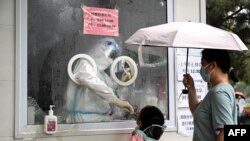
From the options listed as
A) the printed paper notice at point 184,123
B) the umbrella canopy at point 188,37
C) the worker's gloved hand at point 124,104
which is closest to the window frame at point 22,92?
the worker's gloved hand at point 124,104

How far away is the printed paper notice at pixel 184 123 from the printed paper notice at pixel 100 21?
1100 millimetres

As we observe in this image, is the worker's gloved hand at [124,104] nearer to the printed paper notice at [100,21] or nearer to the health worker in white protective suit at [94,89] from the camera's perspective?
the health worker in white protective suit at [94,89]

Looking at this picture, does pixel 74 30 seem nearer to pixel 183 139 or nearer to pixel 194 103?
pixel 194 103

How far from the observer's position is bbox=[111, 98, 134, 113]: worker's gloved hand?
3.51 m

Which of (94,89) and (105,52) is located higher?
(105,52)

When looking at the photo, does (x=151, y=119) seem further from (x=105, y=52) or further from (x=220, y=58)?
(x=220, y=58)

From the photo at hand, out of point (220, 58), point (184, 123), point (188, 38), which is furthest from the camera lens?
point (184, 123)

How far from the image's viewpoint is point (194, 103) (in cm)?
310

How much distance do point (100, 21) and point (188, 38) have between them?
99cm

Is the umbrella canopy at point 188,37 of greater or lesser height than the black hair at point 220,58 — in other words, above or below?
above

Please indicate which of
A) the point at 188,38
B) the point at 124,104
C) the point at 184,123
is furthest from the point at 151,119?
the point at 188,38

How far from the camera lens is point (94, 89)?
339cm

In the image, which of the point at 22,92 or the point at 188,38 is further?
the point at 22,92

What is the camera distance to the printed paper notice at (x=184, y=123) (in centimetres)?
383
